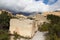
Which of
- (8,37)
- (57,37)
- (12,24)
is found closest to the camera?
(57,37)

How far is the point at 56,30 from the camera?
1897 cm

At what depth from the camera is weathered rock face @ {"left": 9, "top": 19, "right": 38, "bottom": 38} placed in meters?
20.4

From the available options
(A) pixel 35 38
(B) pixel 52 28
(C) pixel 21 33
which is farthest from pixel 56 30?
(C) pixel 21 33

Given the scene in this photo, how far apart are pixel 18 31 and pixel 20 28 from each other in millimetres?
421

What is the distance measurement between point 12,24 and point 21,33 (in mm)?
1469

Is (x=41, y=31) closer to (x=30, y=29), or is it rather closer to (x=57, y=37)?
(x=30, y=29)

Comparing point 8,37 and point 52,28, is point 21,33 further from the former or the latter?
point 52,28

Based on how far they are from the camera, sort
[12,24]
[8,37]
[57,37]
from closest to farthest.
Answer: [57,37] < [8,37] < [12,24]

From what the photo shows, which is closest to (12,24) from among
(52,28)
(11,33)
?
(11,33)

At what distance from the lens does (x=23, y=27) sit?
20484mm

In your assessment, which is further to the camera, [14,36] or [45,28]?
[45,28]

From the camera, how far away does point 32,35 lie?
20703mm

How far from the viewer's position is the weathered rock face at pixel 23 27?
20.4 meters

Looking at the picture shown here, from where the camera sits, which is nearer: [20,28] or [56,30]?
[56,30]
